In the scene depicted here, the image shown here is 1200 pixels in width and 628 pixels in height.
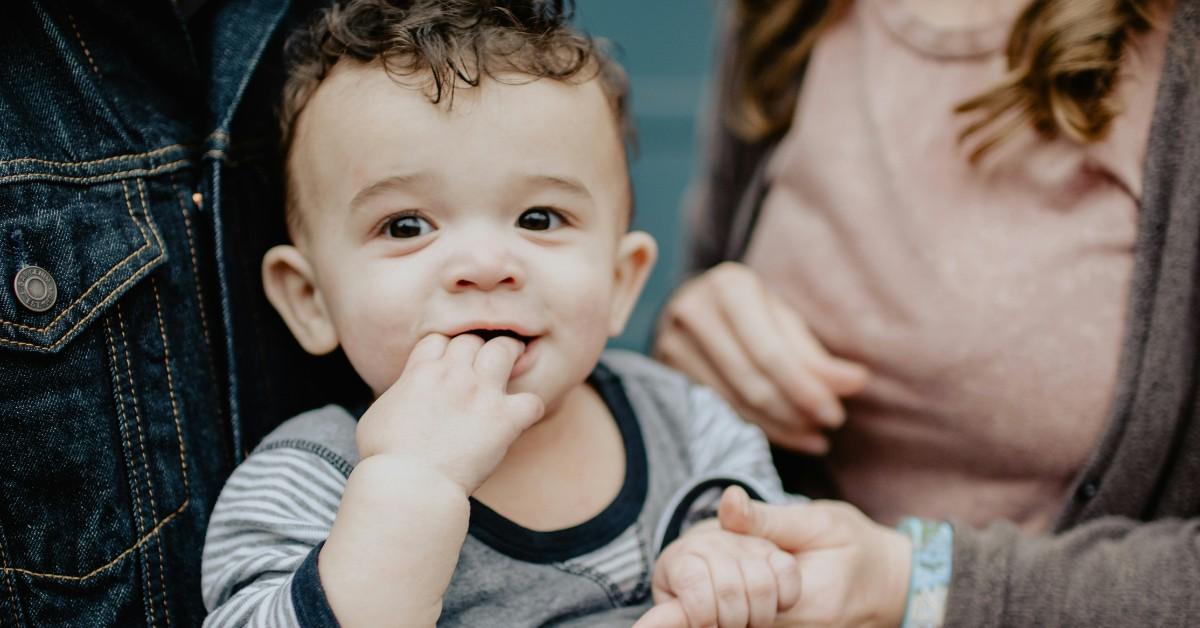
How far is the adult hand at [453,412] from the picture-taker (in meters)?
0.85

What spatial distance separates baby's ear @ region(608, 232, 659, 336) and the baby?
0.12 ft

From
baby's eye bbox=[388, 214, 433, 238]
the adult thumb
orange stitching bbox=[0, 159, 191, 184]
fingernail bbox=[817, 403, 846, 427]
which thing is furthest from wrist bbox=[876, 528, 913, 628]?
orange stitching bbox=[0, 159, 191, 184]

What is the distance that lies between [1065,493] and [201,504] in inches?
38.7

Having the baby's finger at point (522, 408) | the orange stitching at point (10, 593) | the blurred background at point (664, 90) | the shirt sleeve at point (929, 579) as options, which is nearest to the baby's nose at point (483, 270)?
the baby's finger at point (522, 408)

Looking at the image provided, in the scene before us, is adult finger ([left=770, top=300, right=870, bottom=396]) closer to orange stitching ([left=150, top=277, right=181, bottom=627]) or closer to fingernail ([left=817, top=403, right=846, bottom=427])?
fingernail ([left=817, top=403, right=846, bottom=427])

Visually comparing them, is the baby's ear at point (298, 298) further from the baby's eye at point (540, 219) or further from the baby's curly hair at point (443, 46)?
the baby's eye at point (540, 219)

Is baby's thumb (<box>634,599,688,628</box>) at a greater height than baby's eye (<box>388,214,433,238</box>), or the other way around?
baby's eye (<box>388,214,433,238</box>)

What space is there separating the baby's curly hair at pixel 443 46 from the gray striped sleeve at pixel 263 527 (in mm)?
280

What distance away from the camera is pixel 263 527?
2.99 ft

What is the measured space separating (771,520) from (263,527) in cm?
49

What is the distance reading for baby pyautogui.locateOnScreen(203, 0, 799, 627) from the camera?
84 centimetres

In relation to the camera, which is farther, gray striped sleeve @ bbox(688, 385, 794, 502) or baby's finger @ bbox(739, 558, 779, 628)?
gray striped sleeve @ bbox(688, 385, 794, 502)

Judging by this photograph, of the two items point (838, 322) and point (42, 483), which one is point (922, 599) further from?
point (42, 483)

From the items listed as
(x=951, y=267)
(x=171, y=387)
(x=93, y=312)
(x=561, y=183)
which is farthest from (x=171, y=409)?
(x=951, y=267)
